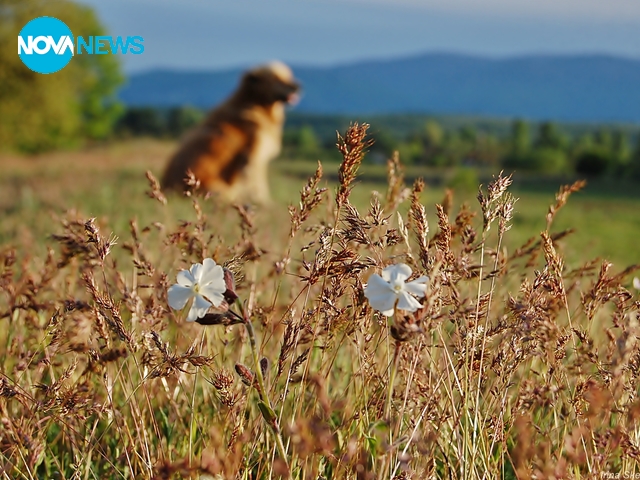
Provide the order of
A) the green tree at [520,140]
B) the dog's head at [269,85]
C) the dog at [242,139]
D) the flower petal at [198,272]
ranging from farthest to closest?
the green tree at [520,140], the dog's head at [269,85], the dog at [242,139], the flower petal at [198,272]

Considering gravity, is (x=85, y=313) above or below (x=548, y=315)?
below

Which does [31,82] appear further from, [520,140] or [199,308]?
[520,140]

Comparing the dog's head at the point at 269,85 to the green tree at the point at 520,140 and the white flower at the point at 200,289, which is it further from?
the green tree at the point at 520,140

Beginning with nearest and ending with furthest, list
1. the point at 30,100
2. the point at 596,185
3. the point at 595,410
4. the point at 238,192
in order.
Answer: the point at 595,410, the point at 238,192, the point at 30,100, the point at 596,185

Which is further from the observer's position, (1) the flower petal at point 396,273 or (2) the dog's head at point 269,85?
(2) the dog's head at point 269,85

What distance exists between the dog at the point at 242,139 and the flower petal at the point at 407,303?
8868mm

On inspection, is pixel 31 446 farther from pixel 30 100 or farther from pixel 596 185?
pixel 596 185

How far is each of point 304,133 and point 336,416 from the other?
57.1 metres

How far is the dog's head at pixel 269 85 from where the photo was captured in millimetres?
11047

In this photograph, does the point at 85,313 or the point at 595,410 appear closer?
the point at 595,410

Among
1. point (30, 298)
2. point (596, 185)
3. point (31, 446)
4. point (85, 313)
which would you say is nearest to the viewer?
point (31, 446)

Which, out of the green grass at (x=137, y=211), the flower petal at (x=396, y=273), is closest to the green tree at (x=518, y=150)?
the green grass at (x=137, y=211)

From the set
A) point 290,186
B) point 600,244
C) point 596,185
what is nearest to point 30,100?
point 290,186

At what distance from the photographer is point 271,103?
11297 millimetres
